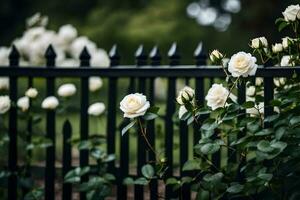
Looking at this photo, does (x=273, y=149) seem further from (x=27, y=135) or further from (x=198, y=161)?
(x=27, y=135)

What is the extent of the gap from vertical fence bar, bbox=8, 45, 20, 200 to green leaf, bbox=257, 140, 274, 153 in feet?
5.54

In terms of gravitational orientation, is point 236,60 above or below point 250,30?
below

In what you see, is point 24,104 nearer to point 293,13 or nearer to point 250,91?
point 250,91

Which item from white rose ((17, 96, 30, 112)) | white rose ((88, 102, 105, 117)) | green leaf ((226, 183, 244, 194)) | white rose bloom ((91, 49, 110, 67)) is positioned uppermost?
white rose bloom ((91, 49, 110, 67))

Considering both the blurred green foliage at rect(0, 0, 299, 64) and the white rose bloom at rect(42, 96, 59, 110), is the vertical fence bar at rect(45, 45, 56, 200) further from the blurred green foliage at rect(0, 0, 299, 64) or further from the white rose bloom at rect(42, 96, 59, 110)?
the blurred green foliage at rect(0, 0, 299, 64)

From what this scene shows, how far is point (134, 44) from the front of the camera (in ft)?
41.4

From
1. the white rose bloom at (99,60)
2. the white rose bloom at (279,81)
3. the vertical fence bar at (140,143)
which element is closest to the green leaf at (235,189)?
the white rose bloom at (279,81)

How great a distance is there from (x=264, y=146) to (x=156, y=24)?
10404 millimetres

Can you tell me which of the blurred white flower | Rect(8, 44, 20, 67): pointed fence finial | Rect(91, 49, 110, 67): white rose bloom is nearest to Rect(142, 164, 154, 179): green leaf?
the blurred white flower

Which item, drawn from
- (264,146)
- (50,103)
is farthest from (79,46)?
(264,146)

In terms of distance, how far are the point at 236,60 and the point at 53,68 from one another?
1.33 m

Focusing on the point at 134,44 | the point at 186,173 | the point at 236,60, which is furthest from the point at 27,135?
the point at 134,44

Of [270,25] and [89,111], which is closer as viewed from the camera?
[89,111]

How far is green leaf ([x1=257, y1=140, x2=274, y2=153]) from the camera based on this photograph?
7.76 feet
